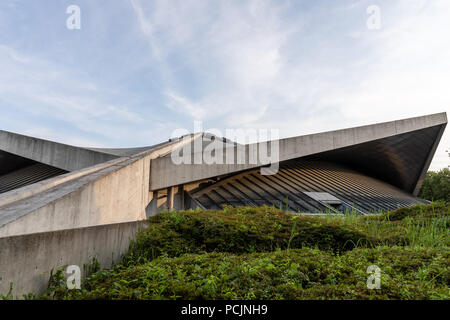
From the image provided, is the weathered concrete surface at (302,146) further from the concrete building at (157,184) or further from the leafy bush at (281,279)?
the leafy bush at (281,279)

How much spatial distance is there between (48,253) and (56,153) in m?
13.3

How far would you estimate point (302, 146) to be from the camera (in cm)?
1163

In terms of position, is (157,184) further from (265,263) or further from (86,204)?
(265,263)

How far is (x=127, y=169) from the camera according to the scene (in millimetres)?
7871

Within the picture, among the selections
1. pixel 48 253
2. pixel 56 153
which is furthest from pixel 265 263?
pixel 56 153

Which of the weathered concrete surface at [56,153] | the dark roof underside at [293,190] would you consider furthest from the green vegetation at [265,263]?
the weathered concrete surface at [56,153]

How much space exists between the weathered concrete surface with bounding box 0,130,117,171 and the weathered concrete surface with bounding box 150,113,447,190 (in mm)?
5441

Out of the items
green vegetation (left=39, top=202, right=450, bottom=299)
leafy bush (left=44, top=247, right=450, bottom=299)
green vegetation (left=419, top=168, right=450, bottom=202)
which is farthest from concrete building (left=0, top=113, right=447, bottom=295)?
green vegetation (left=419, top=168, right=450, bottom=202)

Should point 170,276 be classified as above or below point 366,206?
below

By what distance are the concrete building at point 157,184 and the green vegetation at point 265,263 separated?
42cm
